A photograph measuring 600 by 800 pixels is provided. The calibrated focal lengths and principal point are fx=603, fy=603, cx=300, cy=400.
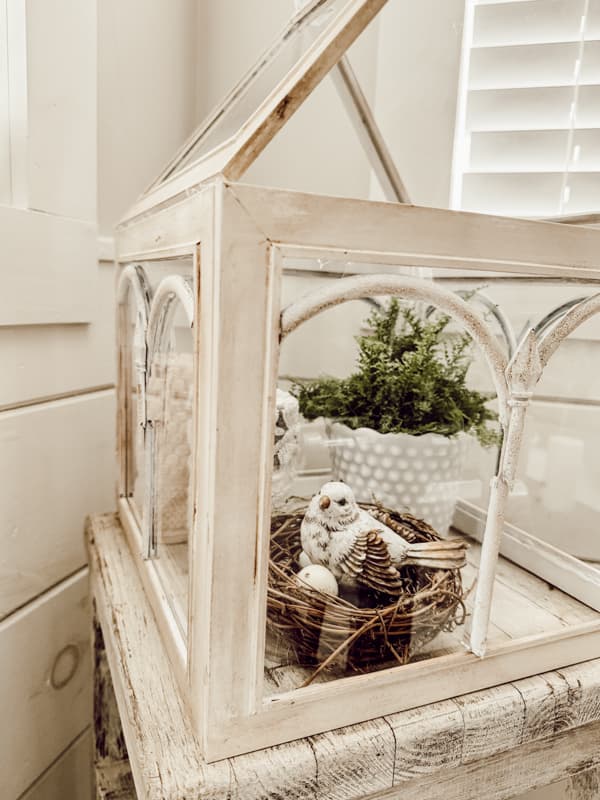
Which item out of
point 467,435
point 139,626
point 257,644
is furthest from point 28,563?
point 467,435

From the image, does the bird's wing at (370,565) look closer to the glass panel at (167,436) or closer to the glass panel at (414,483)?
the glass panel at (414,483)

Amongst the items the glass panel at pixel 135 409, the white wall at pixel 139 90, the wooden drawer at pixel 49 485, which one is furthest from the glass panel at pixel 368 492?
the white wall at pixel 139 90

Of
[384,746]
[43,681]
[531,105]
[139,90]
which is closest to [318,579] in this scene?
[384,746]

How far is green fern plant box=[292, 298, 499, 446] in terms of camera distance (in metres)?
0.58

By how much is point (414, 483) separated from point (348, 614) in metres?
0.17

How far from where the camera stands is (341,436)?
23.7 inches

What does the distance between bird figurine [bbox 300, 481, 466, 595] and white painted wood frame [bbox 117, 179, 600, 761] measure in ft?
0.24

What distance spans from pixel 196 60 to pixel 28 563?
829 mm

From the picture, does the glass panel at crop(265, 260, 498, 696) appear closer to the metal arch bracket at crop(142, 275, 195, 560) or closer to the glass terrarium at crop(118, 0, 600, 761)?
the glass terrarium at crop(118, 0, 600, 761)

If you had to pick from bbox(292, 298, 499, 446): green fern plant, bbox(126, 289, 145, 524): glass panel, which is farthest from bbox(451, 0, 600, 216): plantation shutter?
bbox(126, 289, 145, 524): glass panel

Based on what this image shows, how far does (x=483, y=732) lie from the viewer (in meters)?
0.54

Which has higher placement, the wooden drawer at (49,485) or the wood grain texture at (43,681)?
the wooden drawer at (49,485)

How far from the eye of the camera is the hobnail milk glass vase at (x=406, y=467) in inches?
23.5

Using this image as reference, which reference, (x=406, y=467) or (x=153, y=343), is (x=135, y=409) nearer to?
(x=153, y=343)
